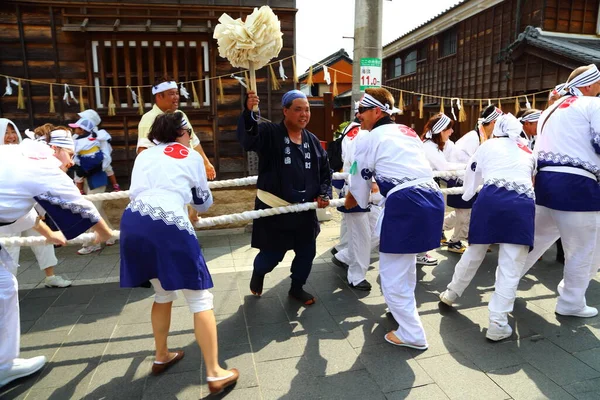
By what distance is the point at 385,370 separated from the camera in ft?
9.45

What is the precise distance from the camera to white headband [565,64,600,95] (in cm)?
360

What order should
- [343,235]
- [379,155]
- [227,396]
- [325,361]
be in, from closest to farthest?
[227,396] → [325,361] → [379,155] → [343,235]

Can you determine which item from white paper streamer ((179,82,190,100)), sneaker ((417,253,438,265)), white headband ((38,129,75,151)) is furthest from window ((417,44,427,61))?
white headband ((38,129,75,151))

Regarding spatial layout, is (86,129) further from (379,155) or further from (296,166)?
(379,155)

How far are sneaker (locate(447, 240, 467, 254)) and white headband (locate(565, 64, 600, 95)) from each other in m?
2.45

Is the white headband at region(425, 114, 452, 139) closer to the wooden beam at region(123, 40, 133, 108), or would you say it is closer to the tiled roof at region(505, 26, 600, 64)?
the wooden beam at region(123, 40, 133, 108)

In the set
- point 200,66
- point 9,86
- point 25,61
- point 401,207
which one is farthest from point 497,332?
point 25,61

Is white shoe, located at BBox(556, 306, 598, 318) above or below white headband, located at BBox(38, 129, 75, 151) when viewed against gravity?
below

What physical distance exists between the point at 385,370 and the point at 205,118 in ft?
18.7

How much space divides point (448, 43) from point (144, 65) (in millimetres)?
13438

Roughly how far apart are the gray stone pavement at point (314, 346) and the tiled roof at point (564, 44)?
707 centimetres

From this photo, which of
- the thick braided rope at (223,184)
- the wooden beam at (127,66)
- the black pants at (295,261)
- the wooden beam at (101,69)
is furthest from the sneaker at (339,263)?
the wooden beam at (101,69)

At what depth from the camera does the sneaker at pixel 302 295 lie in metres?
3.99

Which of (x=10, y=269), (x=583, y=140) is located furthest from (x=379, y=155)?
(x=10, y=269)
